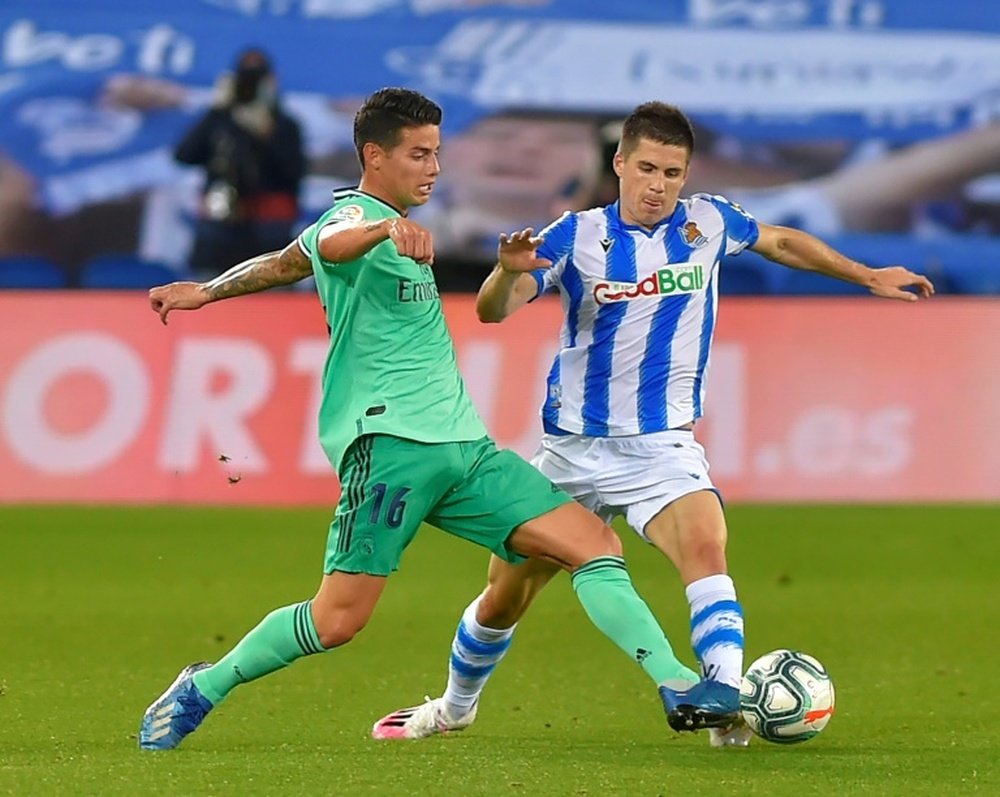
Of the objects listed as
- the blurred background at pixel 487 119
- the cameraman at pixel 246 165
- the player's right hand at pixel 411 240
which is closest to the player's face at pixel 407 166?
the player's right hand at pixel 411 240

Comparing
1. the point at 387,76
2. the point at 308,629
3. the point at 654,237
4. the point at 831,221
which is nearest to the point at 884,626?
the point at 654,237

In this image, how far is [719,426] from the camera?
43.5 ft

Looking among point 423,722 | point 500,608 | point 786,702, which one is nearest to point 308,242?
point 500,608

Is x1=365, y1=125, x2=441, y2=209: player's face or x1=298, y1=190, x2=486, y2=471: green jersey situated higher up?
x1=365, y1=125, x2=441, y2=209: player's face

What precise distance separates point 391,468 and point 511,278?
697mm

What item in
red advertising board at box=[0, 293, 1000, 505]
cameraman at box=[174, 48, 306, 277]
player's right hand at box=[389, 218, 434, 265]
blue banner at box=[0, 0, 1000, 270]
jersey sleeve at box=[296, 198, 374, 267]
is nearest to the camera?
player's right hand at box=[389, 218, 434, 265]

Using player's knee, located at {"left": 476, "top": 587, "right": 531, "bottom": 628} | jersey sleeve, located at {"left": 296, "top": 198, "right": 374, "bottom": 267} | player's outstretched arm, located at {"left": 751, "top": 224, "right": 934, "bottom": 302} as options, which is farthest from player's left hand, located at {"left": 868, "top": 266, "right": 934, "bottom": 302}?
jersey sleeve, located at {"left": 296, "top": 198, "right": 374, "bottom": 267}

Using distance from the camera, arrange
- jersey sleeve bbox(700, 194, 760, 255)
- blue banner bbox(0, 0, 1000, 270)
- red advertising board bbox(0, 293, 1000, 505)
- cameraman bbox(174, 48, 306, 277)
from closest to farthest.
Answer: jersey sleeve bbox(700, 194, 760, 255) < red advertising board bbox(0, 293, 1000, 505) < cameraman bbox(174, 48, 306, 277) < blue banner bbox(0, 0, 1000, 270)

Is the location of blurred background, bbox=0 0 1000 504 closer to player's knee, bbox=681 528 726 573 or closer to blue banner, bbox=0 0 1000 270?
blue banner, bbox=0 0 1000 270

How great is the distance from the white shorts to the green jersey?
1.56ft

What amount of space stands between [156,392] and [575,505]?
752 centimetres

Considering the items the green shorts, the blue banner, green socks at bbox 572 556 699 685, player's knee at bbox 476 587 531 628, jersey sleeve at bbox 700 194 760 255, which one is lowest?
player's knee at bbox 476 587 531 628

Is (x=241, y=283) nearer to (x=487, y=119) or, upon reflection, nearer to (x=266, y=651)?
(x=266, y=651)

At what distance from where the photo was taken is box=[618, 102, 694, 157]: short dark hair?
249 inches
